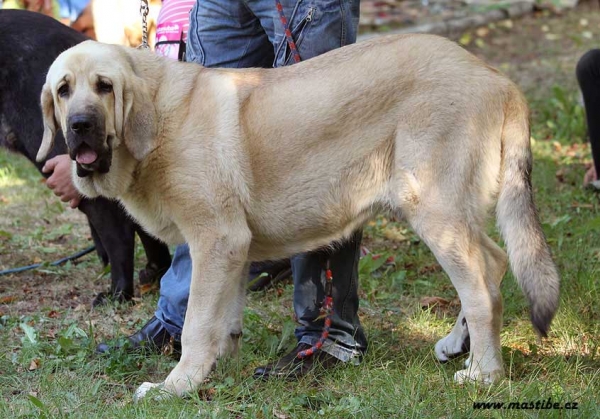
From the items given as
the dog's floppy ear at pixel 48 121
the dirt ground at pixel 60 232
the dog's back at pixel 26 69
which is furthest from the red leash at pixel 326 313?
the dog's back at pixel 26 69

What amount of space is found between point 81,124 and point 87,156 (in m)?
0.15

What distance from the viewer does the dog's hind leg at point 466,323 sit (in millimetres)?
3766

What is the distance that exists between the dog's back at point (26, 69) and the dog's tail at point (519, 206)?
104 inches

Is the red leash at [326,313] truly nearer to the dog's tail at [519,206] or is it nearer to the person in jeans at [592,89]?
the dog's tail at [519,206]

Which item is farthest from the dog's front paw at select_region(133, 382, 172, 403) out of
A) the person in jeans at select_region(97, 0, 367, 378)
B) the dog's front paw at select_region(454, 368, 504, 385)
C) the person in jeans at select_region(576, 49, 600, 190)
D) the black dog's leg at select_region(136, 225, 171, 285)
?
the person in jeans at select_region(576, 49, 600, 190)

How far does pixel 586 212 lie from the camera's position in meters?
6.19

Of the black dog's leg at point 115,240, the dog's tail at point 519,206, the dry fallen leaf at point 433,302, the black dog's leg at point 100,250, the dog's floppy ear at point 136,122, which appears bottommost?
the black dog's leg at point 100,250

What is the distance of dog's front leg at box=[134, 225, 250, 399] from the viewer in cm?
356

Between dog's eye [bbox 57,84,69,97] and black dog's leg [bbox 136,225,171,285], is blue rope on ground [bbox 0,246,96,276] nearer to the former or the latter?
black dog's leg [bbox 136,225,171,285]

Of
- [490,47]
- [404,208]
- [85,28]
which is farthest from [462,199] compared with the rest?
[490,47]

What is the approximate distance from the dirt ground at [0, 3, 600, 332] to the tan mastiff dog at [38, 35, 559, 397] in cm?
133

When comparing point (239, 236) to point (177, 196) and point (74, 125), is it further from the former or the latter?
point (74, 125)

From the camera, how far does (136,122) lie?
356 centimetres

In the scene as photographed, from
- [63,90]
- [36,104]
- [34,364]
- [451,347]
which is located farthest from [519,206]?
[36,104]
